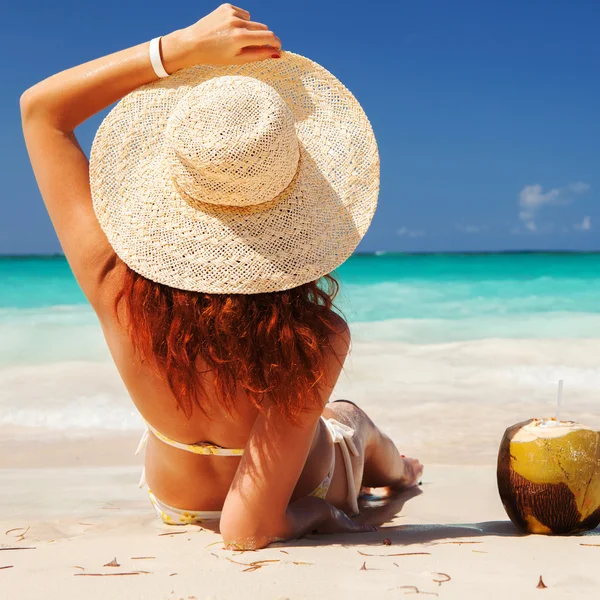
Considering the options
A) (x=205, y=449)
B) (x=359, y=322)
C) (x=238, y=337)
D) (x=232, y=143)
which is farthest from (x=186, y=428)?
(x=359, y=322)

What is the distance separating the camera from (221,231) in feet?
6.62

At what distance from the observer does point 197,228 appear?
2.03m

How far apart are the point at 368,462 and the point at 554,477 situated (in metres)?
1.07

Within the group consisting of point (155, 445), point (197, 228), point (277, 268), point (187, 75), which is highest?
point (187, 75)

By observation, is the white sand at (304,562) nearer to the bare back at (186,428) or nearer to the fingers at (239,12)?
the bare back at (186,428)

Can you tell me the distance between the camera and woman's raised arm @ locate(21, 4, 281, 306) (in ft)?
7.05

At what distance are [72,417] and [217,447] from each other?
2.99 meters

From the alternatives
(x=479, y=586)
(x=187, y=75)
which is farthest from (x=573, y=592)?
(x=187, y=75)

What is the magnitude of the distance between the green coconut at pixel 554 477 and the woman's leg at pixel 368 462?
0.67 meters

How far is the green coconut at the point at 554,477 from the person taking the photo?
7.50 feet

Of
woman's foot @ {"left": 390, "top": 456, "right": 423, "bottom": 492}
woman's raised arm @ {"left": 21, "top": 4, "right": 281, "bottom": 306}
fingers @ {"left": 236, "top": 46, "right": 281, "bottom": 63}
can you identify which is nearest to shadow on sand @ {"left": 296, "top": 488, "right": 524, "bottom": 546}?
woman's foot @ {"left": 390, "top": 456, "right": 423, "bottom": 492}

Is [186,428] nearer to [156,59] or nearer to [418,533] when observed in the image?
[418,533]

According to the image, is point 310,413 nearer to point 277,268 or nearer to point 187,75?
point 277,268

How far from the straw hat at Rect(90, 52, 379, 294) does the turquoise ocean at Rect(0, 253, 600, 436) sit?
0.86ft
